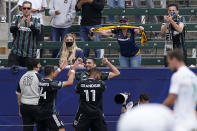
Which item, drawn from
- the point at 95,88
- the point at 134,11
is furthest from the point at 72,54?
the point at 134,11

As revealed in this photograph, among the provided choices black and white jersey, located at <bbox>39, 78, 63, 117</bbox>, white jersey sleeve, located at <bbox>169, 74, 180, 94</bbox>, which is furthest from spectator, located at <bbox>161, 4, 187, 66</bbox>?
white jersey sleeve, located at <bbox>169, 74, 180, 94</bbox>

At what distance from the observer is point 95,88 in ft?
27.1

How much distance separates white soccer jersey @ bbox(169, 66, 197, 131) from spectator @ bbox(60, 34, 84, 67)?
5028 millimetres

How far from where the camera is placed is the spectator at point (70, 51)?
31.8 ft

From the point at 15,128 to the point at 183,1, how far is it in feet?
21.6

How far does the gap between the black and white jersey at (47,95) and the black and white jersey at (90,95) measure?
0.38 meters

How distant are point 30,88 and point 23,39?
1645 mm

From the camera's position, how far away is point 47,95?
8523 mm

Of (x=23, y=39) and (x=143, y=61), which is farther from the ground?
(x=23, y=39)

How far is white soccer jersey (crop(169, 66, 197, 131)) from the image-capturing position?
460cm

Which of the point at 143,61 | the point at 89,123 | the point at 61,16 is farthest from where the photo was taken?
the point at 61,16

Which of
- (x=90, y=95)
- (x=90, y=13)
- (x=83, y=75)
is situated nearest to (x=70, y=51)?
(x=83, y=75)

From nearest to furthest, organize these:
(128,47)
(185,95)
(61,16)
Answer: (185,95), (128,47), (61,16)

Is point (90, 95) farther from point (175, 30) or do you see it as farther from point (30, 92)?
point (175, 30)
